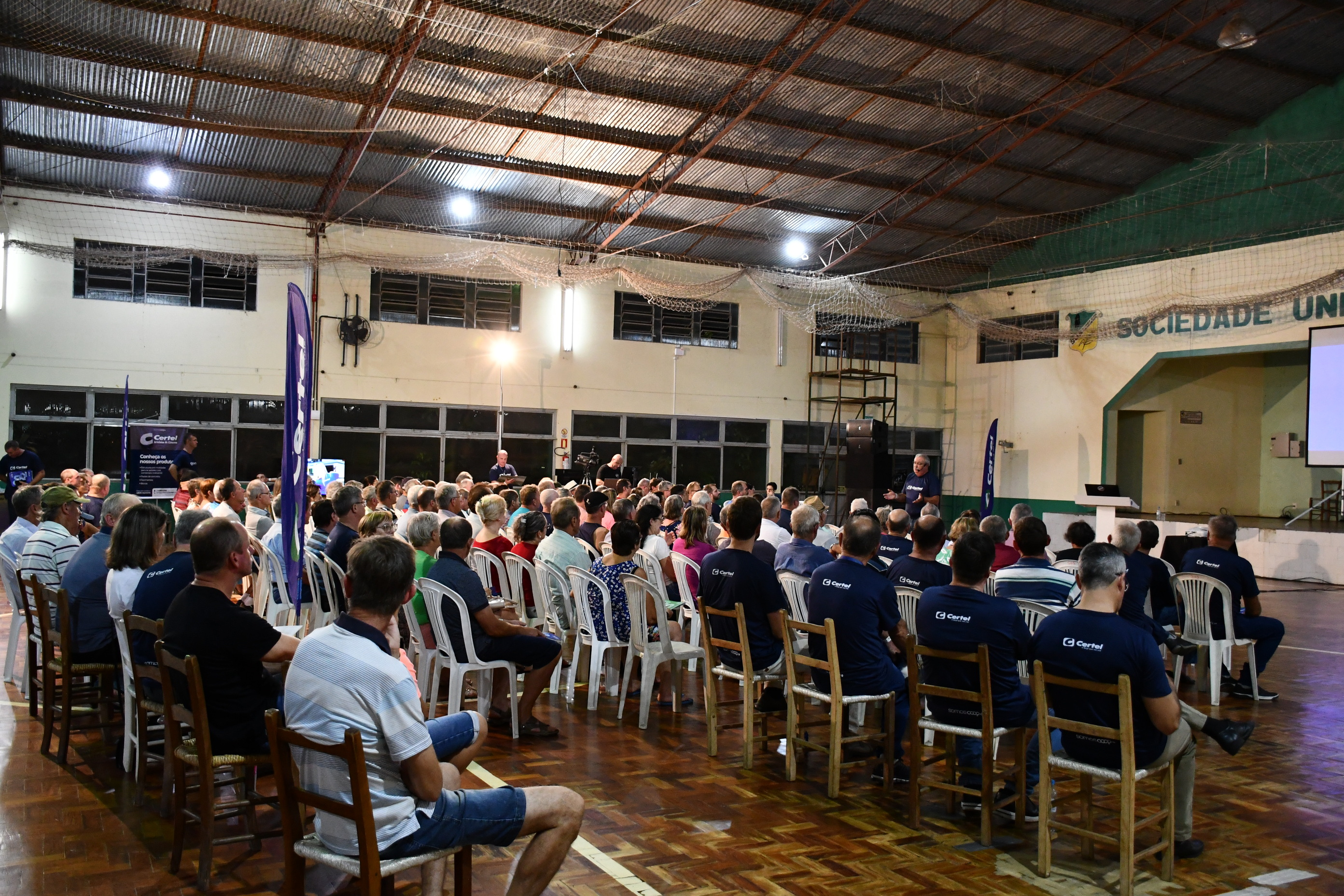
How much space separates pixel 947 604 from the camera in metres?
3.68

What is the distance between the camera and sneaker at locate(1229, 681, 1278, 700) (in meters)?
6.01

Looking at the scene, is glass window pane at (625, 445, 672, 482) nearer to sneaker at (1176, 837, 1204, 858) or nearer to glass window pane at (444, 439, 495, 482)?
glass window pane at (444, 439, 495, 482)

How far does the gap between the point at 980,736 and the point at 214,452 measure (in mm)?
12569

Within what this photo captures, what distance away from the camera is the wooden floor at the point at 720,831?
3121 millimetres

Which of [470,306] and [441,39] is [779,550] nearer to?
[441,39]

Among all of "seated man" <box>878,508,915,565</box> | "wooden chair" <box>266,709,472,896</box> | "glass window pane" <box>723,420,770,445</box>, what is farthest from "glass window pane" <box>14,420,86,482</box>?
"wooden chair" <box>266,709,472,896</box>

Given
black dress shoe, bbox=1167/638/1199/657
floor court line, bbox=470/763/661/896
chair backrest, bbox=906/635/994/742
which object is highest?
chair backrest, bbox=906/635/994/742

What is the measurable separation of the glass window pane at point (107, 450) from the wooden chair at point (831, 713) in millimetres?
11821

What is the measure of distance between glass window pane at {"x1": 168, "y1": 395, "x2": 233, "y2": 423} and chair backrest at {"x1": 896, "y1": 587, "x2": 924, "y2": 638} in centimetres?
1152

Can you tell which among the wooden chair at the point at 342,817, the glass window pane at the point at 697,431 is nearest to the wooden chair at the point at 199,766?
the wooden chair at the point at 342,817

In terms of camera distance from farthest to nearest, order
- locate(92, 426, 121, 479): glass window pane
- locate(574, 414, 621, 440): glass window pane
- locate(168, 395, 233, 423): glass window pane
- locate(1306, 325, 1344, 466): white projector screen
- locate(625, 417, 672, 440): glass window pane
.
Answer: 1. locate(625, 417, 672, 440): glass window pane
2. locate(574, 414, 621, 440): glass window pane
3. locate(168, 395, 233, 423): glass window pane
4. locate(92, 426, 121, 479): glass window pane
5. locate(1306, 325, 1344, 466): white projector screen

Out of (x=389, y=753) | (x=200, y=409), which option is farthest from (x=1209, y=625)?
(x=200, y=409)

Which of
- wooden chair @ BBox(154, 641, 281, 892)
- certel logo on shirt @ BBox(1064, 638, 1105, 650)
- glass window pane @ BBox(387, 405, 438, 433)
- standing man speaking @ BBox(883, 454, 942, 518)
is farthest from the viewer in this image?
glass window pane @ BBox(387, 405, 438, 433)

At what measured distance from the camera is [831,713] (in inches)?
159
